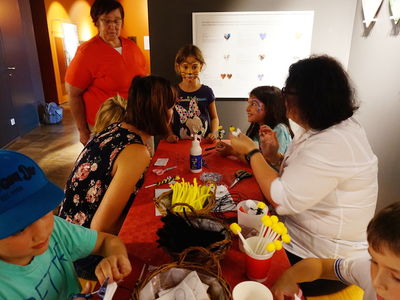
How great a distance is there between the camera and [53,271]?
0.89 metres

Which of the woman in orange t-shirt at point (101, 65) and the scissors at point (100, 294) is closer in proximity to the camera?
the scissors at point (100, 294)

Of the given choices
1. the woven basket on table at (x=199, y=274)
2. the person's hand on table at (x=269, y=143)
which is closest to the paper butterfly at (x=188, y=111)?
the person's hand on table at (x=269, y=143)

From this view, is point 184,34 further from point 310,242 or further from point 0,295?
point 0,295

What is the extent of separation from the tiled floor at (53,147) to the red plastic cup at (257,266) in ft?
9.96

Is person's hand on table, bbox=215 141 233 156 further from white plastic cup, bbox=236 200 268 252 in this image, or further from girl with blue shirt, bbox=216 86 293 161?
white plastic cup, bbox=236 200 268 252

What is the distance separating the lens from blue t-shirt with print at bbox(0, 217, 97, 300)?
29.9 inches

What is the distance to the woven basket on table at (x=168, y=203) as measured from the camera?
3.67 feet

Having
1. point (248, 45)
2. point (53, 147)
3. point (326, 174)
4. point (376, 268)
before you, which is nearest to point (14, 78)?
point (53, 147)

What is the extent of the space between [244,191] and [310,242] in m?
0.40

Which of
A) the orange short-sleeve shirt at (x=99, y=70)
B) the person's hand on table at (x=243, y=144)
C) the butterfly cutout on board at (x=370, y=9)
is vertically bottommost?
the person's hand on table at (x=243, y=144)

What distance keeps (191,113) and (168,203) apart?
1.52 metres

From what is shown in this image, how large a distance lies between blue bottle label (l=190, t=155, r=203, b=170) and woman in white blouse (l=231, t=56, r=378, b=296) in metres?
0.51

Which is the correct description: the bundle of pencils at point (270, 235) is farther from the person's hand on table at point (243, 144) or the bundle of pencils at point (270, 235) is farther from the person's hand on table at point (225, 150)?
the person's hand on table at point (225, 150)

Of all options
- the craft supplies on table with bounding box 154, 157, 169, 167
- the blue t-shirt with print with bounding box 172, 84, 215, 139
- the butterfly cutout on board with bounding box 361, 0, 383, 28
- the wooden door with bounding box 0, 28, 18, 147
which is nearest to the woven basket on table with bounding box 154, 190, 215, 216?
the craft supplies on table with bounding box 154, 157, 169, 167
